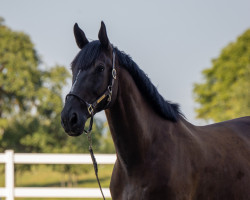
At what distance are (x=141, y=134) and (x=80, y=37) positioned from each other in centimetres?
94

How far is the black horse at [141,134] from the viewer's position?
2.86 metres

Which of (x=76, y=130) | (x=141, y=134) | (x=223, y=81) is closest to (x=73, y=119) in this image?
(x=76, y=130)

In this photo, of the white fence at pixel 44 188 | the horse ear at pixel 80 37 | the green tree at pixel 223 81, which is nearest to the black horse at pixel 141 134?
the horse ear at pixel 80 37

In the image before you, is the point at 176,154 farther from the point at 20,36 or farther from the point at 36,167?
the point at 20,36

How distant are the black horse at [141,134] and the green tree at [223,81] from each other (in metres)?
24.8

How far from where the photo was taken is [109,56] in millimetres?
3045

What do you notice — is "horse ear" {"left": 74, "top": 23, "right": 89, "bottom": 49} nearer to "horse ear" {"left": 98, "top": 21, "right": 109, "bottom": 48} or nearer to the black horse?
the black horse

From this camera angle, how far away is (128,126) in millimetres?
3068

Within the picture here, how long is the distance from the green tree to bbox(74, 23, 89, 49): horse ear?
25.3 meters

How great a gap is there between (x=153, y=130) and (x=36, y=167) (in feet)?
59.4

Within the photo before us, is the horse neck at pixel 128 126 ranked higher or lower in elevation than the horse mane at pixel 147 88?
lower

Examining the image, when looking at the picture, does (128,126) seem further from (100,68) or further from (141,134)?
(100,68)

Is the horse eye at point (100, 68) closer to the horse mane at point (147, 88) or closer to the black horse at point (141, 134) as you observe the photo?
the black horse at point (141, 134)

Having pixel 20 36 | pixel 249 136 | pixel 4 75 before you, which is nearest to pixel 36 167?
pixel 4 75
